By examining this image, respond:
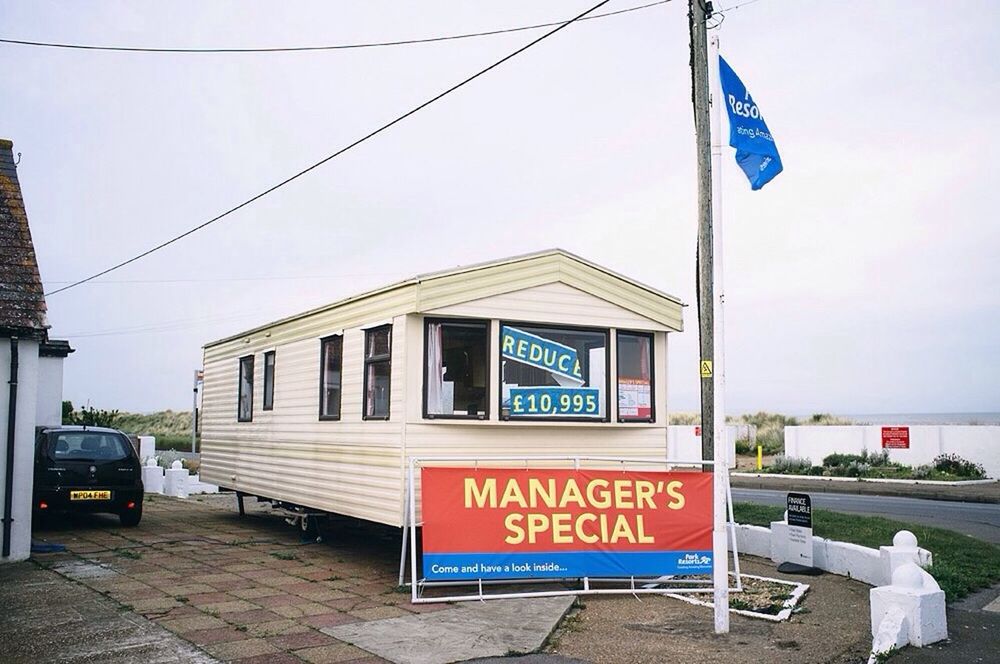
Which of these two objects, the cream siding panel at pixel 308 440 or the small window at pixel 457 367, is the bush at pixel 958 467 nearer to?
the cream siding panel at pixel 308 440

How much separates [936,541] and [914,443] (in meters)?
18.5

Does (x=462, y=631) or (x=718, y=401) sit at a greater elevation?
(x=718, y=401)

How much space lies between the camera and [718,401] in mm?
8047

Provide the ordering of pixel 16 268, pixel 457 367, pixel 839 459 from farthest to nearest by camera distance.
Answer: pixel 839 459, pixel 16 268, pixel 457 367

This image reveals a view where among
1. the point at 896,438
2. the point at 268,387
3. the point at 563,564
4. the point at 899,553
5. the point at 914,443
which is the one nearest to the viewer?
the point at 899,553

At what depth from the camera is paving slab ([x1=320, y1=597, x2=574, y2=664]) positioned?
6973mm

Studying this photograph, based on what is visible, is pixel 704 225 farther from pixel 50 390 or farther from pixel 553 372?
pixel 50 390

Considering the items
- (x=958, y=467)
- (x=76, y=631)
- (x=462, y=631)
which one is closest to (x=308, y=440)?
(x=76, y=631)

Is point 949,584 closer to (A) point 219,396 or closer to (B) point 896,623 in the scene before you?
(B) point 896,623

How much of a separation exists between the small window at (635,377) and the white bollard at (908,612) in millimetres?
4139

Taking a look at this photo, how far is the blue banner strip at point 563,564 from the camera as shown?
9117 millimetres

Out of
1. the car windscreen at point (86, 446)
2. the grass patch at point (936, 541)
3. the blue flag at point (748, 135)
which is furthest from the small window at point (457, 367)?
the car windscreen at point (86, 446)

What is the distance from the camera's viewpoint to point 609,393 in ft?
36.3

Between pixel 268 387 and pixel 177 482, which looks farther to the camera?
pixel 177 482
